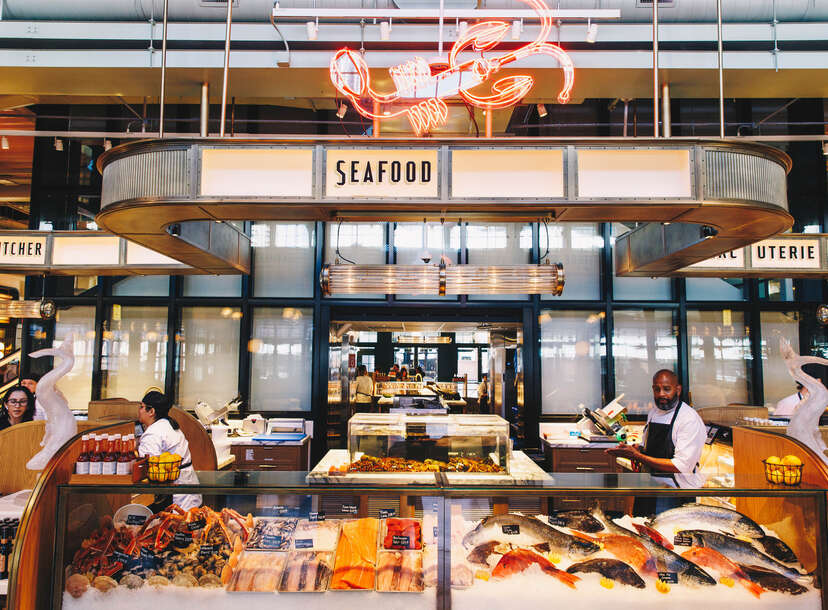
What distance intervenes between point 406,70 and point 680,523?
3.47 meters

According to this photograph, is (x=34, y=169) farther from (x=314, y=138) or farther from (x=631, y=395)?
(x=631, y=395)

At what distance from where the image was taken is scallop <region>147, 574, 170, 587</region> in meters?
2.76

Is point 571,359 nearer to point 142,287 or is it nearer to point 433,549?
point 433,549

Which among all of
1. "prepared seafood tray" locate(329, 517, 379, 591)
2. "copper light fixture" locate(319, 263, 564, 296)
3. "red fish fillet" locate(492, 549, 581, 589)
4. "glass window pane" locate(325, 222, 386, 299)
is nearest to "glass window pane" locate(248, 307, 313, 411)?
"glass window pane" locate(325, 222, 386, 299)

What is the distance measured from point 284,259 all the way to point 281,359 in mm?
1538

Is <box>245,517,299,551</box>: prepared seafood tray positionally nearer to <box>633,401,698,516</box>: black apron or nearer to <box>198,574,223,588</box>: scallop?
<box>198,574,223,588</box>: scallop

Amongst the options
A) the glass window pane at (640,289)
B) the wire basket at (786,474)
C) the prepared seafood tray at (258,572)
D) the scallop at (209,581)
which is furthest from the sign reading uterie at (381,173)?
the glass window pane at (640,289)

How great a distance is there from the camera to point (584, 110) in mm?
8328

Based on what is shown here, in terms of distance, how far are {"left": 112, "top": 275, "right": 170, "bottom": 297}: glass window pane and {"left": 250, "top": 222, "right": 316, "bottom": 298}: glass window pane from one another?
1.39 m

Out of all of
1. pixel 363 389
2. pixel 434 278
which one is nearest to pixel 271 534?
pixel 434 278

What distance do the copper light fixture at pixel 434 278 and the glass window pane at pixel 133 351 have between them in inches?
143

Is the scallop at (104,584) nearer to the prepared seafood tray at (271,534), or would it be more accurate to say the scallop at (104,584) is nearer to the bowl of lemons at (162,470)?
the bowl of lemons at (162,470)

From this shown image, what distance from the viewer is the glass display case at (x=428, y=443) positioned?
4270mm

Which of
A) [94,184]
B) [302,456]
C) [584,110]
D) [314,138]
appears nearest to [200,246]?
[314,138]
